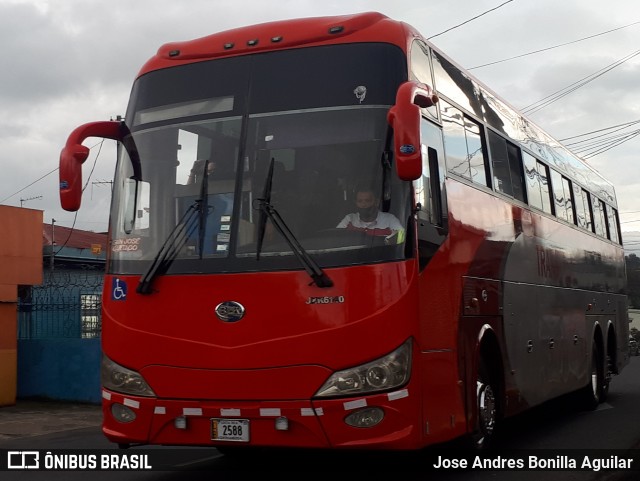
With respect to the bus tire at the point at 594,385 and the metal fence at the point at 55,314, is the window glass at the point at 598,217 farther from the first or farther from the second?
the metal fence at the point at 55,314

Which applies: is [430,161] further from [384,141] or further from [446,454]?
[446,454]

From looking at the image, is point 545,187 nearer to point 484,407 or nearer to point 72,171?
point 484,407

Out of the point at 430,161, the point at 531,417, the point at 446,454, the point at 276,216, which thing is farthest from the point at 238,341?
the point at 531,417

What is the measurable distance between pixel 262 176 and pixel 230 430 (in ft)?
6.27

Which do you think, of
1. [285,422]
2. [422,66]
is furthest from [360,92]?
[285,422]

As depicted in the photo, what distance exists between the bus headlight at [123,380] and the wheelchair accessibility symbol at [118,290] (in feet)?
1.60

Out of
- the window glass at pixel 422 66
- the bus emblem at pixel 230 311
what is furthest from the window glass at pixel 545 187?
the bus emblem at pixel 230 311

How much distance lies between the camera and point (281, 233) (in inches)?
273

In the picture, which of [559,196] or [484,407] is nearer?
[484,407]

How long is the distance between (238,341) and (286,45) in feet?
8.07

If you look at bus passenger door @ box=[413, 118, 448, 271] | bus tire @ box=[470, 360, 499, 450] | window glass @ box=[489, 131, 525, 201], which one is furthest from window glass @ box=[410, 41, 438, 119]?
bus tire @ box=[470, 360, 499, 450]

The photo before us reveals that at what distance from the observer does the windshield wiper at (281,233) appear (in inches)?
266

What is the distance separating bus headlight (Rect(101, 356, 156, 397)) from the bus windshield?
0.77 m

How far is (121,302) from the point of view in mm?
7398
